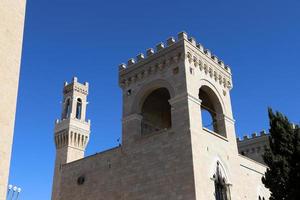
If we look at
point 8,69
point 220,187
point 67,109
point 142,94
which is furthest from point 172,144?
point 67,109

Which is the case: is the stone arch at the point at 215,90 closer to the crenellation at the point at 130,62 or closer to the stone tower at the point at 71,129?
the crenellation at the point at 130,62

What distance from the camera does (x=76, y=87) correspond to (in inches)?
1415

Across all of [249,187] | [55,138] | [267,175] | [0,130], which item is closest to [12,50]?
[0,130]

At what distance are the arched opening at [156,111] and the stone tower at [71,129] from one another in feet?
28.9

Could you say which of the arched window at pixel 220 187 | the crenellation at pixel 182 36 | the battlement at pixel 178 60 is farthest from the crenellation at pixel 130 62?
the arched window at pixel 220 187

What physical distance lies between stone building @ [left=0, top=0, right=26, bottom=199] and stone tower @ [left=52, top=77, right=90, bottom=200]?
1708 cm

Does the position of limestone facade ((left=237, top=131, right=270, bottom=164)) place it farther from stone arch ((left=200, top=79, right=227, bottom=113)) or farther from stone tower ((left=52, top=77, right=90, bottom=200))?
stone tower ((left=52, top=77, right=90, bottom=200))

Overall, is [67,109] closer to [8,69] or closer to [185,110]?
[185,110]

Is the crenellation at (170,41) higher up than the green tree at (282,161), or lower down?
higher up

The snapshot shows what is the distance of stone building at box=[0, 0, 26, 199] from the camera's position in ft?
38.5

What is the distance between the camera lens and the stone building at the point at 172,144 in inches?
821

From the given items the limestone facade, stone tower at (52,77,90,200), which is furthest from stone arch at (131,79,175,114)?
the limestone facade

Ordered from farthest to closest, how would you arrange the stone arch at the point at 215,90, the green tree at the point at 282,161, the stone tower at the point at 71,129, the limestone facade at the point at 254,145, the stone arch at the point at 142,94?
the limestone facade at the point at 254,145 < the stone tower at the point at 71,129 < the stone arch at the point at 215,90 < the stone arch at the point at 142,94 < the green tree at the point at 282,161

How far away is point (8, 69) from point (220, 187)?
46.7ft
